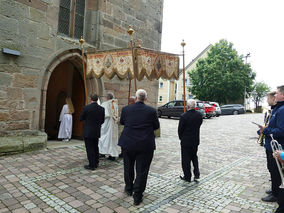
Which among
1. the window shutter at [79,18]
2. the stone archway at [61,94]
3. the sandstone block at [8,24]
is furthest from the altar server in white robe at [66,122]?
the sandstone block at [8,24]

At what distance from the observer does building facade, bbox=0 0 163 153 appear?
6.22 metres

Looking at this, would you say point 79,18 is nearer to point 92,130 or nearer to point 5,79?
point 5,79

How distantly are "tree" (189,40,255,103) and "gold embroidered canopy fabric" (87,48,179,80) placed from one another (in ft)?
93.8

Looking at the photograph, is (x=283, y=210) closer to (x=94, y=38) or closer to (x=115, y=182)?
(x=115, y=182)

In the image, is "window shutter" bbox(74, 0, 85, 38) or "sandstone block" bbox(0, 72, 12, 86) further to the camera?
"window shutter" bbox(74, 0, 85, 38)

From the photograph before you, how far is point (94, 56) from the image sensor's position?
691cm

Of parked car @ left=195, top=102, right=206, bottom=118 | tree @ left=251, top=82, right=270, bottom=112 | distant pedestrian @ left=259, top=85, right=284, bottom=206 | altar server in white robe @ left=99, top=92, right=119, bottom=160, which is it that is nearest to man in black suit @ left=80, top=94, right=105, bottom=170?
altar server in white robe @ left=99, top=92, right=119, bottom=160

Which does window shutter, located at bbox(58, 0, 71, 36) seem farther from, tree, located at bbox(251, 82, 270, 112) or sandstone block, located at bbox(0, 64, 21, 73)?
tree, located at bbox(251, 82, 270, 112)

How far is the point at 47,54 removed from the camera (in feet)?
23.1

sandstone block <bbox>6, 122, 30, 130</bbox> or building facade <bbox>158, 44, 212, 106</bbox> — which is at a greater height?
building facade <bbox>158, 44, 212, 106</bbox>

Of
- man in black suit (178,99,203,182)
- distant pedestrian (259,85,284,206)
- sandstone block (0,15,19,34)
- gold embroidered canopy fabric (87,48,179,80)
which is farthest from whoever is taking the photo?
sandstone block (0,15,19,34)

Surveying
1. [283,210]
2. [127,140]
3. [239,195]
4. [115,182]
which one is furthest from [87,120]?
[283,210]

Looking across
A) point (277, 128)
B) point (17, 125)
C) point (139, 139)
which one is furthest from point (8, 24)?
point (277, 128)

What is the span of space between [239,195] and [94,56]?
5.11 metres
